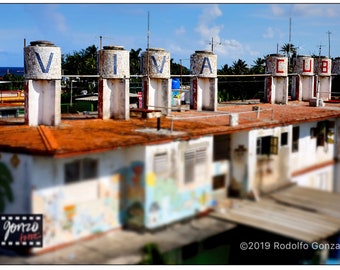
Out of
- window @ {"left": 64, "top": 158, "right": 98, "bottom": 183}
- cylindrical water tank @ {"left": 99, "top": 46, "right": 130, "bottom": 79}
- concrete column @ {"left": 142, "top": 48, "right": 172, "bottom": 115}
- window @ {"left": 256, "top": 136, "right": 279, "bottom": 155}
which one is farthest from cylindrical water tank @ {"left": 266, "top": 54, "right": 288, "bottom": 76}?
window @ {"left": 64, "top": 158, "right": 98, "bottom": 183}

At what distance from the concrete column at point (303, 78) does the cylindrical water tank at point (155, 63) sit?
45.6 ft

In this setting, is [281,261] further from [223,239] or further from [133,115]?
[133,115]

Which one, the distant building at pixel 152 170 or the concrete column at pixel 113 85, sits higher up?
the concrete column at pixel 113 85

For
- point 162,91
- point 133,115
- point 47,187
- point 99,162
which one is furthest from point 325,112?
point 47,187

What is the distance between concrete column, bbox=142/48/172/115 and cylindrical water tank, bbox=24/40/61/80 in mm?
5248

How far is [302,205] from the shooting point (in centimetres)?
1712

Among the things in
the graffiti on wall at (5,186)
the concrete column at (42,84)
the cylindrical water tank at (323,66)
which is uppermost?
the cylindrical water tank at (323,66)

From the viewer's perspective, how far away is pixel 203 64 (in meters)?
25.0

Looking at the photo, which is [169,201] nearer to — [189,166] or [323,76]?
[189,166]

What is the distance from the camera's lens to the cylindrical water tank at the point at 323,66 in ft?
116

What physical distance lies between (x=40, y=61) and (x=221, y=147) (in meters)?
7.18

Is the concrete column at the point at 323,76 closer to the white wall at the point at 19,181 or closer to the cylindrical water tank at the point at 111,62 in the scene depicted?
the cylindrical water tank at the point at 111,62

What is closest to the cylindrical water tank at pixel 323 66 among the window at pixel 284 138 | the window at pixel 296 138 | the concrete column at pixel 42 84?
the window at pixel 296 138

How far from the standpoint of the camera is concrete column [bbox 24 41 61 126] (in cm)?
1806
